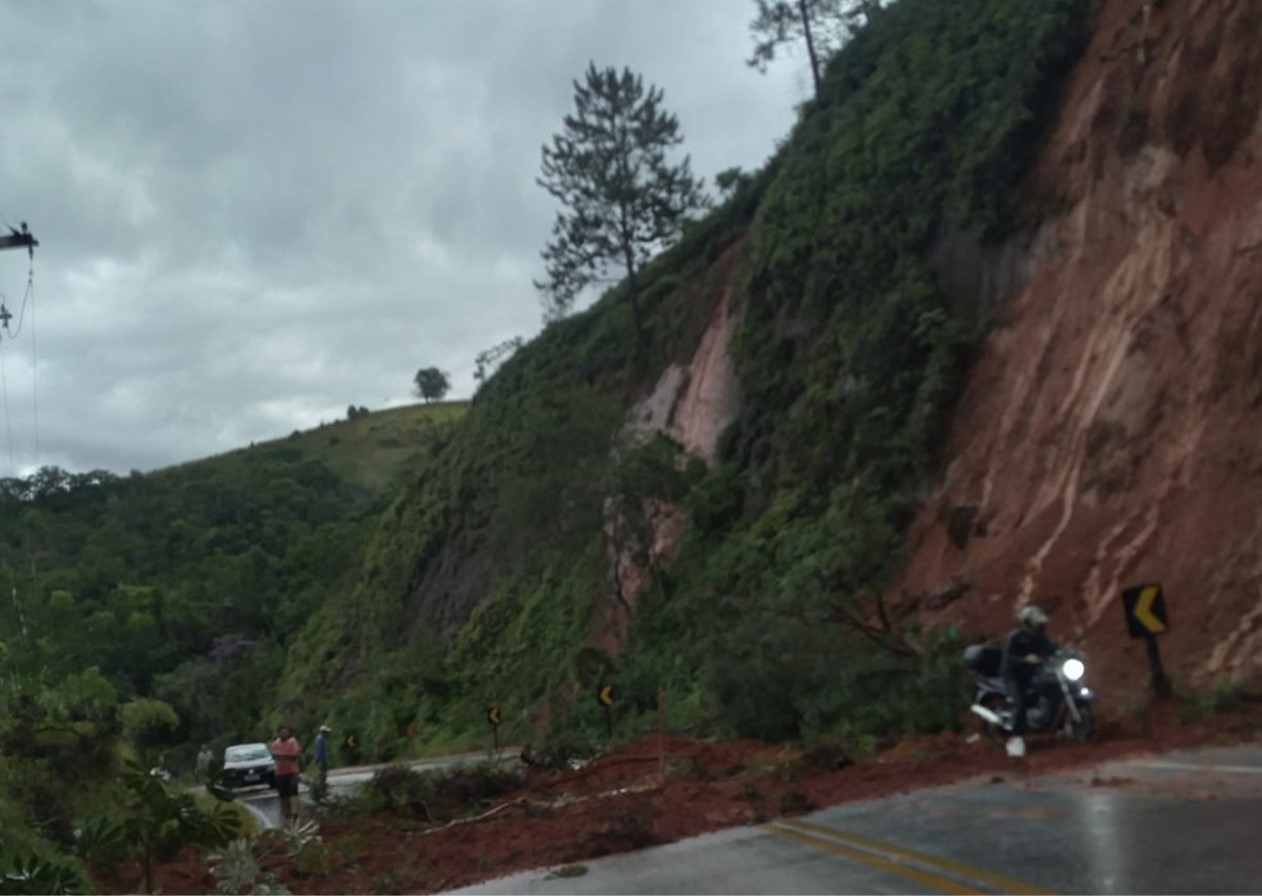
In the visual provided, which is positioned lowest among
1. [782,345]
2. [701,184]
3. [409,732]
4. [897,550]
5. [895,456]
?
[409,732]

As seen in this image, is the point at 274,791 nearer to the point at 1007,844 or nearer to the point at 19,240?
the point at 19,240

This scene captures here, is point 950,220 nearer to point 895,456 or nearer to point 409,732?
point 895,456

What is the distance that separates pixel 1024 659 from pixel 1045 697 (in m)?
0.42

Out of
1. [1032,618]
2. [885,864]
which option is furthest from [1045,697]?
[885,864]

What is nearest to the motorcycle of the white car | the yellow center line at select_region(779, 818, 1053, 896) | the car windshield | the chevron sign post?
the chevron sign post

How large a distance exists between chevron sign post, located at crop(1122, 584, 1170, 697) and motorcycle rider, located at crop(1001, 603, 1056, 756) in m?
0.98

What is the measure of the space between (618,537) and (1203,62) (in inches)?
775

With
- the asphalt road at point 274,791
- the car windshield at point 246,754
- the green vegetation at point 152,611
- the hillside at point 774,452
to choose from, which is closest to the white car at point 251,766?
the car windshield at point 246,754

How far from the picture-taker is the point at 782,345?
112ft

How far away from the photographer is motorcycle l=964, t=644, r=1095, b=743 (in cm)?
1309

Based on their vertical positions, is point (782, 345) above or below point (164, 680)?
above

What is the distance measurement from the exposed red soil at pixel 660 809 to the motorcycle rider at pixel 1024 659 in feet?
1.33

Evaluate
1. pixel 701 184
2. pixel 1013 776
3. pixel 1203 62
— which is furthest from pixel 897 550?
pixel 701 184

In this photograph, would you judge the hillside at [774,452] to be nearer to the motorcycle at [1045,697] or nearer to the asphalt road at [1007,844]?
the motorcycle at [1045,697]
